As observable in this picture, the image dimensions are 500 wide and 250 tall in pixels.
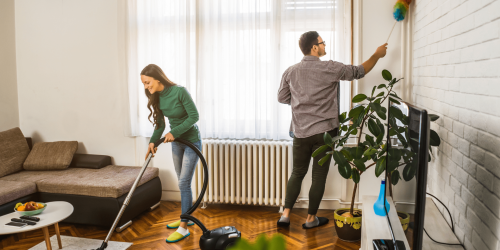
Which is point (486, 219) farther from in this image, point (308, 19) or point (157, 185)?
point (157, 185)

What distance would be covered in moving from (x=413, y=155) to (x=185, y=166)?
6.41 ft

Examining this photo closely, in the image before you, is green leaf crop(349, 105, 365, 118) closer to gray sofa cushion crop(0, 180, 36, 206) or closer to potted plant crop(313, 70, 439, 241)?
potted plant crop(313, 70, 439, 241)

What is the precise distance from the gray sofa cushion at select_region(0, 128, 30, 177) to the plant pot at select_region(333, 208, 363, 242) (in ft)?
10.2

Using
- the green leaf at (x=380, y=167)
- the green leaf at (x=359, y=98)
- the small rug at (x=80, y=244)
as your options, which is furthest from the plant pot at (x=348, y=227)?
the small rug at (x=80, y=244)

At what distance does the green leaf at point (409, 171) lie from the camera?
1.21m

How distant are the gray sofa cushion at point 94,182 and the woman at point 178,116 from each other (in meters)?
0.54

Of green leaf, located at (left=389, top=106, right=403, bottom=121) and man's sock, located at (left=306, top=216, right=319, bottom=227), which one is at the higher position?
green leaf, located at (left=389, top=106, right=403, bottom=121)

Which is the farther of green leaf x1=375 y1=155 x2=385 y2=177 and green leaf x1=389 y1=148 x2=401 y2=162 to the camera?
green leaf x1=375 y1=155 x2=385 y2=177

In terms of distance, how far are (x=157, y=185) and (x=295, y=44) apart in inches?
73.9

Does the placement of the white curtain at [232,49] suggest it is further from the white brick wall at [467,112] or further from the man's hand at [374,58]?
the white brick wall at [467,112]

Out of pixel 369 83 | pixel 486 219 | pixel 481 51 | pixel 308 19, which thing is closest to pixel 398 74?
pixel 369 83

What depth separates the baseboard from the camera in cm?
383

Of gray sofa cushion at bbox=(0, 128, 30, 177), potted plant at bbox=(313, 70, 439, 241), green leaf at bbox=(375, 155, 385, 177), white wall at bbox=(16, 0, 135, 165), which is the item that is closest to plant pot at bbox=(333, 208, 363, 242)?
potted plant at bbox=(313, 70, 439, 241)

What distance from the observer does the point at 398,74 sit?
318 centimetres
